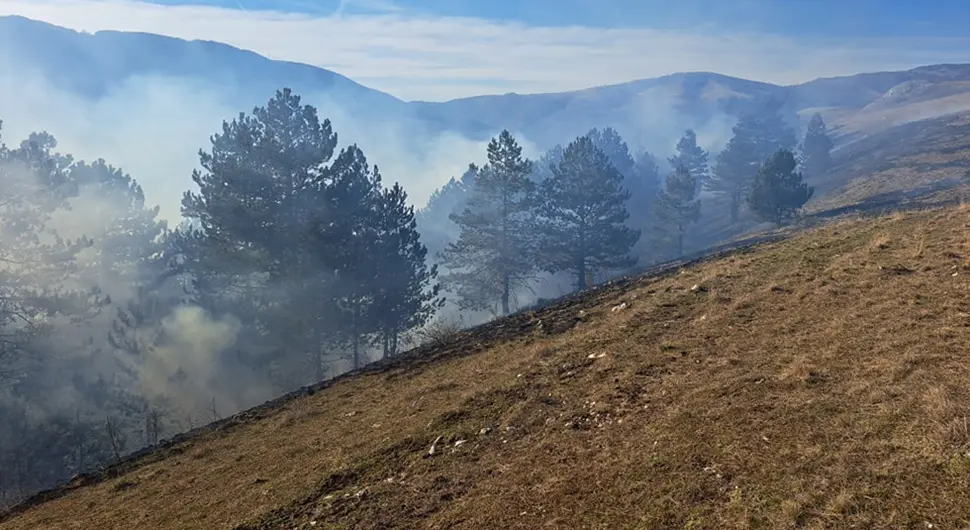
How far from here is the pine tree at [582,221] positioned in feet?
114

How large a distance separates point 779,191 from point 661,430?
119 ft

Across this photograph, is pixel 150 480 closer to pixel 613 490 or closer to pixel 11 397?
pixel 613 490

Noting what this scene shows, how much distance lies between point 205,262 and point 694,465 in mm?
23068

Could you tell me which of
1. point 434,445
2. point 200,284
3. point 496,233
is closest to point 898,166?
point 496,233

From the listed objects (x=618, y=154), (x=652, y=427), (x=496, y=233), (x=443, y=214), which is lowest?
(x=443, y=214)

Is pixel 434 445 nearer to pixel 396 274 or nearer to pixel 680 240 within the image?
pixel 396 274

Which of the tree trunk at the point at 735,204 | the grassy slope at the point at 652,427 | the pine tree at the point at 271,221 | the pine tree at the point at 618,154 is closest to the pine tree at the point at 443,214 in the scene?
the pine tree at the point at 618,154

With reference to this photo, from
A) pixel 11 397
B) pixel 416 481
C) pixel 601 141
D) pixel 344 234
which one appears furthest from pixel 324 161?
pixel 601 141

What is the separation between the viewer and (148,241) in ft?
98.8

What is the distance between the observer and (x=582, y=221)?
3531cm

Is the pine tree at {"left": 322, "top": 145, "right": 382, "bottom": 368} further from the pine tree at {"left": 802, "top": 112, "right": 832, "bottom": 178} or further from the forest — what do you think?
the pine tree at {"left": 802, "top": 112, "right": 832, "bottom": 178}

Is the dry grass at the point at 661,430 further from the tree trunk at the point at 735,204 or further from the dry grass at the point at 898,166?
the tree trunk at the point at 735,204

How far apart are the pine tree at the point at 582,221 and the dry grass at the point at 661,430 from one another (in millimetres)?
23249

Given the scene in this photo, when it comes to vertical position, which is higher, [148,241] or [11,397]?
[148,241]
